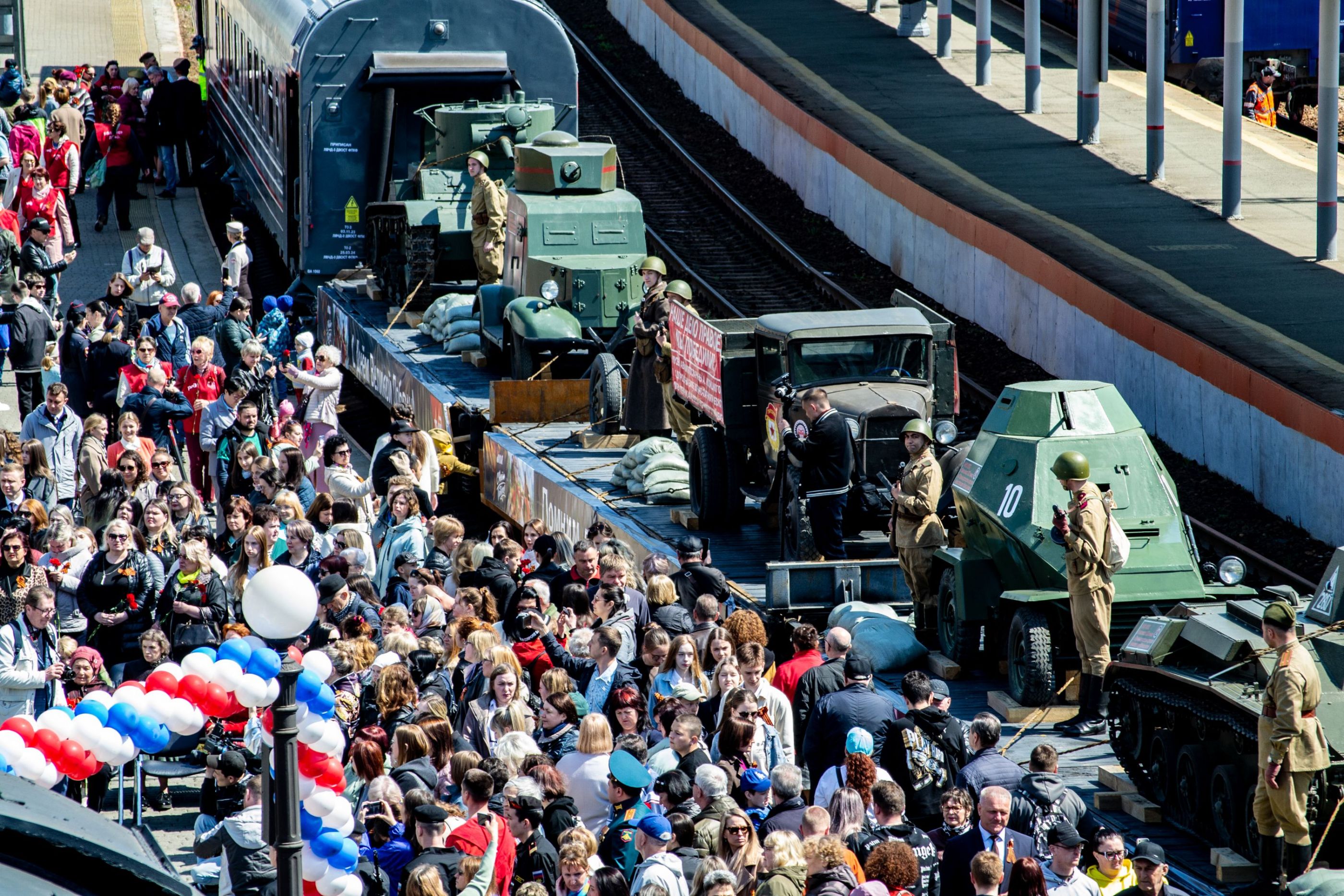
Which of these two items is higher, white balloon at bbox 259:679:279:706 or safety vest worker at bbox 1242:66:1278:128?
white balloon at bbox 259:679:279:706

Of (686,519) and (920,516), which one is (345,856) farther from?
(686,519)

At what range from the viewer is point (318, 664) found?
9.52 m

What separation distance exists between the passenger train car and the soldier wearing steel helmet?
21.8ft

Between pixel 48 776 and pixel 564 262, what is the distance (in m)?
13.7

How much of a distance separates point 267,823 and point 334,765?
1336 mm

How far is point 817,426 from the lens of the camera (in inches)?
570

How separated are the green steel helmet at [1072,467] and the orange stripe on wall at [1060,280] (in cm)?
601

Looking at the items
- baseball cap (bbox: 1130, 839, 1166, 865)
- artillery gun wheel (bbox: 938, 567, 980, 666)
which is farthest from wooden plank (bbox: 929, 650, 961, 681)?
baseball cap (bbox: 1130, 839, 1166, 865)

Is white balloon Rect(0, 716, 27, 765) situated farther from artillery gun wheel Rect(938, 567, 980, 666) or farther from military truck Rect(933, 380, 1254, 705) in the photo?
artillery gun wheel Rect(938, 567, 980, 666)

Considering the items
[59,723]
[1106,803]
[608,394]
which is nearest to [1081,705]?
[1106,803]

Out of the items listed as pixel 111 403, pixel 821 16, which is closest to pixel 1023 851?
pixel 111 403

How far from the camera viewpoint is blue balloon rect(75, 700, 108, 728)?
28.0 ft

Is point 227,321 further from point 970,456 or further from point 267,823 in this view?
point 267,823

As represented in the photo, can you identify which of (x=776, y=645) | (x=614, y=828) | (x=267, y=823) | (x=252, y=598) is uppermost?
(x=252, y=598)
